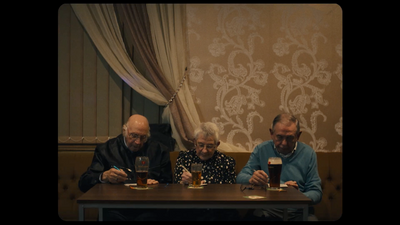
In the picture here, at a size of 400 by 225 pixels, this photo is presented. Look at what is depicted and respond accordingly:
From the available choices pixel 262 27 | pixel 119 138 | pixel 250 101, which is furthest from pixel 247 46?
pixel 119 138

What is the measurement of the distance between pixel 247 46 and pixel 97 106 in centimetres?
146

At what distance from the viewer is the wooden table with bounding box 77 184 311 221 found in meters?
2.42

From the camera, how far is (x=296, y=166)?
3260 millimetres

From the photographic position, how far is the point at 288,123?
3.19m

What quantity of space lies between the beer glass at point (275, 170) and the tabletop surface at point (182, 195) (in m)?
0.07

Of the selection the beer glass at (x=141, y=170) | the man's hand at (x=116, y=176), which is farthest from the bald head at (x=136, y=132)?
the beer glass at (x=141, y=170)

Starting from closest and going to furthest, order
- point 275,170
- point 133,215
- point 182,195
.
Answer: point 182,195
point 275,170
point 133,215

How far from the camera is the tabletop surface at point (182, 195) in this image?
7.95 feet

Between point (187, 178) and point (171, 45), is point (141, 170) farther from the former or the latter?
point (171, 45)

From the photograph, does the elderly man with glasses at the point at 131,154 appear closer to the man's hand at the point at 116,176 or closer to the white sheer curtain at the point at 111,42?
the man's hand at the point at 116,176

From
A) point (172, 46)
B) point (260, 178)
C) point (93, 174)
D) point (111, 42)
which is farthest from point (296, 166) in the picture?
point (111, 42)

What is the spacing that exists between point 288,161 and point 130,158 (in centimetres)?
118

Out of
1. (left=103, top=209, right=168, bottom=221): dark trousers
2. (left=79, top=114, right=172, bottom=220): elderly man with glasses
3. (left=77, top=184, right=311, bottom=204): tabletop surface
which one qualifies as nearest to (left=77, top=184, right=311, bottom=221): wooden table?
(left=77, top=184, right=311, bottom=204): tabletop surface

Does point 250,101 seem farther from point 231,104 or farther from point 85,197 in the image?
point 85,197
